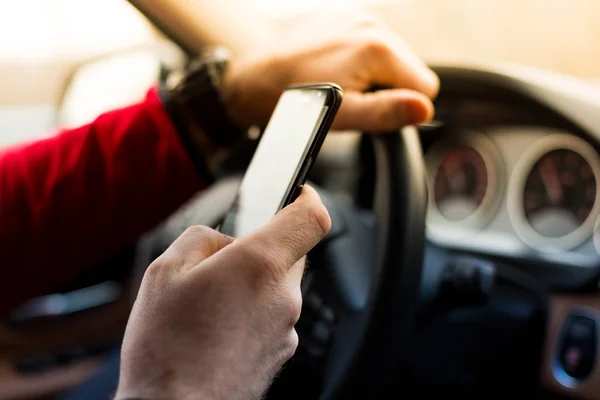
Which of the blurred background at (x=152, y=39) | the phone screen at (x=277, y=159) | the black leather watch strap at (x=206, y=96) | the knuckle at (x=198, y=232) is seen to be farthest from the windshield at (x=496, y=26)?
the knuckle at (x=198, y=232)

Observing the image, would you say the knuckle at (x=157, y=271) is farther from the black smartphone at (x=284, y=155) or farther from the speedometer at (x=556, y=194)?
the speedometer at (x=556, y=194)

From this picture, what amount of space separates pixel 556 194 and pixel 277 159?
1.80ft

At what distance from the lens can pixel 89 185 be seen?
64cm

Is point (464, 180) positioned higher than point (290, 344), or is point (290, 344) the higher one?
point (290, 344)

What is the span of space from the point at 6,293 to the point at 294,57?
1.28 ft

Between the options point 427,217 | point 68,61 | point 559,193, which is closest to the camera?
point 427,217

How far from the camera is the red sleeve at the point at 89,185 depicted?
62 cm

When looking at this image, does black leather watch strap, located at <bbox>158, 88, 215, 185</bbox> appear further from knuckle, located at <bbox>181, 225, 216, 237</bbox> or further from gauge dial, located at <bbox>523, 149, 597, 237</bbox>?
gauge dial, located at <bbox>523, 149, 597, 237</bbox>

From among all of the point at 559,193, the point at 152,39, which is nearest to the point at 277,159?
the point at 559,193

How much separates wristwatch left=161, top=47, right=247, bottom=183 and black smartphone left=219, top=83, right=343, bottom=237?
13 cm

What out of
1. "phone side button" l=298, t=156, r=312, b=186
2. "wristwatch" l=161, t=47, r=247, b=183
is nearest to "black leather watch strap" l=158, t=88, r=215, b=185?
"wristwatch" l=161, t=47, r=247, b=183

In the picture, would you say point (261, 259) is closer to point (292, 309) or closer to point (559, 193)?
Answer: point (292, 309)

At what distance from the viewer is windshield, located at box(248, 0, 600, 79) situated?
2.81 feet

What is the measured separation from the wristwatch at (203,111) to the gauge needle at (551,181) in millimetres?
451
